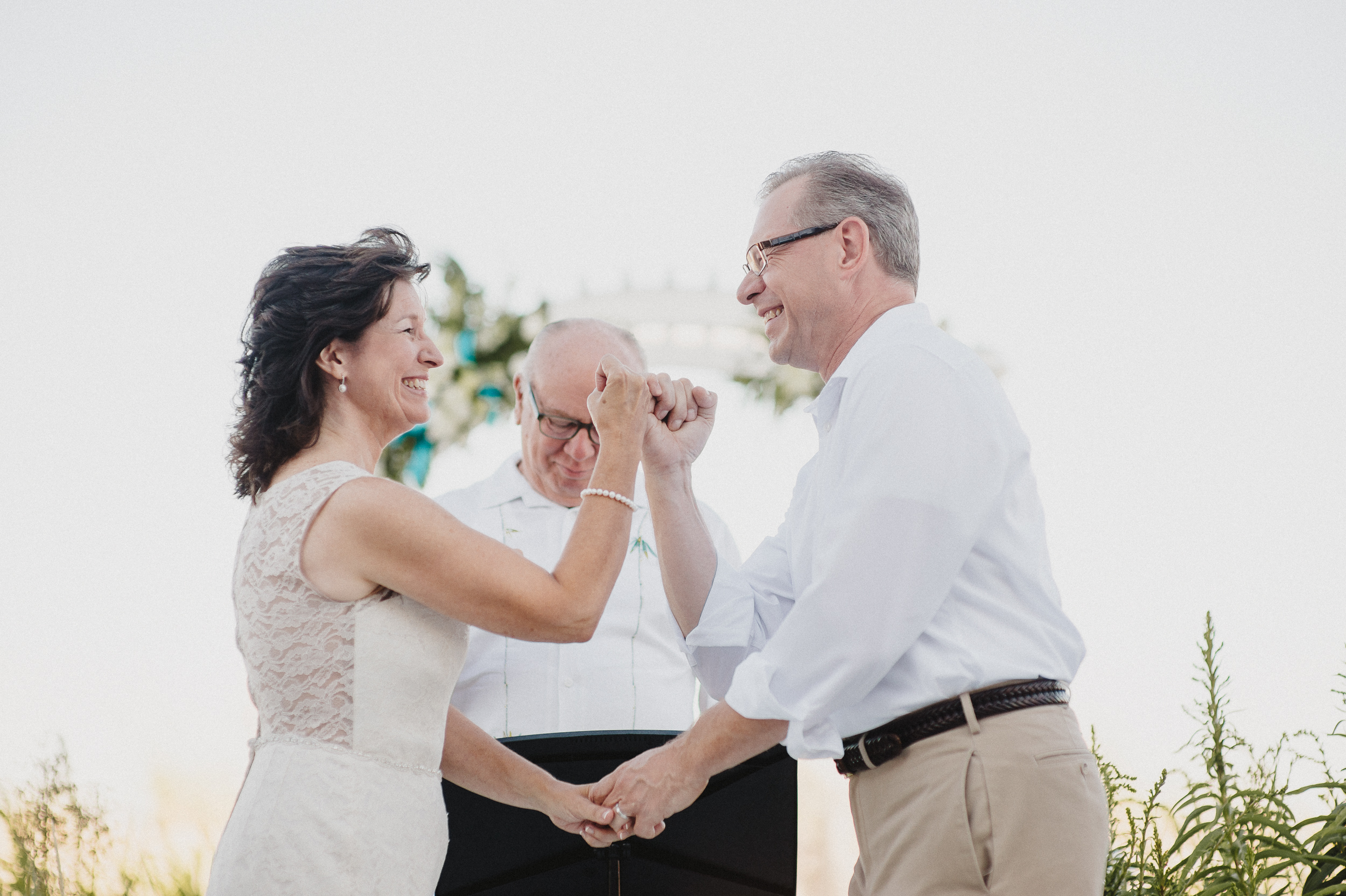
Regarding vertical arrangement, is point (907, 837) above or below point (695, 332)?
below

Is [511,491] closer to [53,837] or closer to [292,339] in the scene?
[292,339]

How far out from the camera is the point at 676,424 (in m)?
2.72

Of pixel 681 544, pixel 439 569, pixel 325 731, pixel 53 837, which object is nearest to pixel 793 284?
pixel 681 544

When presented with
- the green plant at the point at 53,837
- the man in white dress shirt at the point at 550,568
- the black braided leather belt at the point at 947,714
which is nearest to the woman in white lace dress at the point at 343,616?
the black braided leather belt at the point at 947,714

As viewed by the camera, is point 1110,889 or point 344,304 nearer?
point 344,304

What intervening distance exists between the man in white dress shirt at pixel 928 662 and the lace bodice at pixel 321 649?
54 centimetres

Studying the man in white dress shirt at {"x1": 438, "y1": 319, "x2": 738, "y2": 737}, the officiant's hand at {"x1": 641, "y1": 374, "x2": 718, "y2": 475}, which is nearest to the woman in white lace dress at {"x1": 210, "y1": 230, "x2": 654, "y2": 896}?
the officiant's hand at {"x1": 641, "y1": 374, "x2": 718, "y2": 475}

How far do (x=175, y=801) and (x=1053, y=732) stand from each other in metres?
3.83

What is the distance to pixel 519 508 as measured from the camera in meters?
3.44

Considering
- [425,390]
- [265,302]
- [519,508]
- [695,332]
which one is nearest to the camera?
[265,302]

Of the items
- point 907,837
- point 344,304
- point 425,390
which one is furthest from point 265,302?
point 907,837

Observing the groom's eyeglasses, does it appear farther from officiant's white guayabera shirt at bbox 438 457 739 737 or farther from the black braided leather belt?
the black braided leather belt

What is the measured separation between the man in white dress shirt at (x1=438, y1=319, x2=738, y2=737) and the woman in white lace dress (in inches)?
44.5

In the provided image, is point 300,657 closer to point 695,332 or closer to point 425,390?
point 425,390
